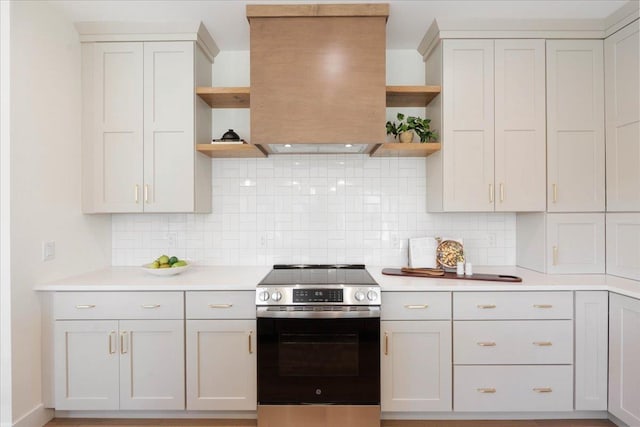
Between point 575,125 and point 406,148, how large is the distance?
1.20 meters

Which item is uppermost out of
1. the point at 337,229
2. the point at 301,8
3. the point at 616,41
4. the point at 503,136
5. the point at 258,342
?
the point at 301,8

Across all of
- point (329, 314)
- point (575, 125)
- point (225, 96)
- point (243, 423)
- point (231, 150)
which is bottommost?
point (243, 423)

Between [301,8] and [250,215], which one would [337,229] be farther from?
[301,8]

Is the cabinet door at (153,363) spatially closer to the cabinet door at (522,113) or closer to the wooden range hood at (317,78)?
the wooden range hood at (317,78)

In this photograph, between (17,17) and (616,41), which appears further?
(616,41)

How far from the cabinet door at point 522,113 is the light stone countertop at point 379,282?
22.5 inches

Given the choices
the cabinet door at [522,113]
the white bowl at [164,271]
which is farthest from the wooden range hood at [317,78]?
the white bowl at [164,271]

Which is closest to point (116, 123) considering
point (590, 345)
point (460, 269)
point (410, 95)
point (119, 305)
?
point (119, 305)

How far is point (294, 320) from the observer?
2.20 m

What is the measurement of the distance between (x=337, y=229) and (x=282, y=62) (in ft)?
4.39

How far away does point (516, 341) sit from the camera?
2258 millimetres

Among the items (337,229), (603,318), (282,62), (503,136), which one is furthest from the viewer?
(337,229)

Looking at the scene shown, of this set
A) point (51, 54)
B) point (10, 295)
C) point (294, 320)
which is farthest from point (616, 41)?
point (10, 295)

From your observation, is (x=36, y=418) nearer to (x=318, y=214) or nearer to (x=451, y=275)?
(x=318, y=214)
